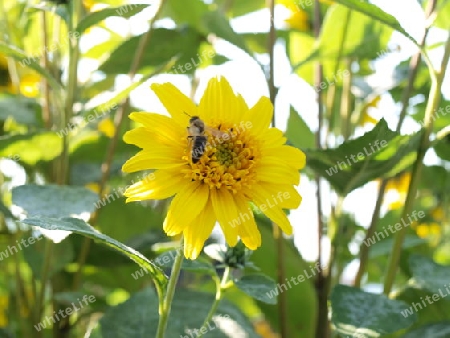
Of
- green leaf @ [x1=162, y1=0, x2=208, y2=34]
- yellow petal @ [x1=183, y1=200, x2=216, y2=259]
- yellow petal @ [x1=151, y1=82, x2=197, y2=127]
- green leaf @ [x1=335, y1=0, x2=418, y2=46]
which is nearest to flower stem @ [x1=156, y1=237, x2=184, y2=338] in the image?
yellow petal @ [x1=183, y1=200, x2=216, y2=259]

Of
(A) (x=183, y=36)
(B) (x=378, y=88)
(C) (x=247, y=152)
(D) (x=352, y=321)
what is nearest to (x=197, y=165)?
(C) (x=247, y=152)

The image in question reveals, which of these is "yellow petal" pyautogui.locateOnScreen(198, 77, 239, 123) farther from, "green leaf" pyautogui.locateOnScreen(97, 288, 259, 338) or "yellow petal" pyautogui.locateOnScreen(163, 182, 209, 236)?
"green leaf" pyautogui.locateOnScreen(97, 288, 259, 338)

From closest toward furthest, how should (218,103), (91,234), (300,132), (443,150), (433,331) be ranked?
(91,234) → (218,103) → (433,331) → (443,150) → (300,132)

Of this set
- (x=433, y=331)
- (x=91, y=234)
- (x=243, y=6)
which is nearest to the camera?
(x=91, y=234)

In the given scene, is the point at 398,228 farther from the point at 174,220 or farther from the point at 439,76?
the point at 174,220

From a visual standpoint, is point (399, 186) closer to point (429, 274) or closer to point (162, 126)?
point (429, 274)

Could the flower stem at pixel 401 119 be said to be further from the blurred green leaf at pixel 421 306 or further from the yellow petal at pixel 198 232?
the yellow petal at pixel 198 232

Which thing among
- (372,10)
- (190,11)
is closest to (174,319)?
(372,10)

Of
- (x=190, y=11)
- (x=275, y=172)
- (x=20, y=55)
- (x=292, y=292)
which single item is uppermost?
(x=190, y=11)
